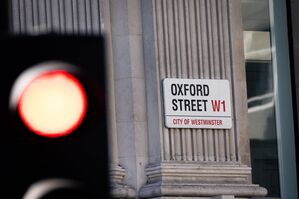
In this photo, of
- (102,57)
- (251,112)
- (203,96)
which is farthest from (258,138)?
(102,57)

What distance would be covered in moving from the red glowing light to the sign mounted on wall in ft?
49.1

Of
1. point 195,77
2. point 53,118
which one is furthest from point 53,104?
point 195,77

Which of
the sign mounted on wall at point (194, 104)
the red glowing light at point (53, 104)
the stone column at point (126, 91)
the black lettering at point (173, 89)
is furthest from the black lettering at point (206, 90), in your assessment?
the red glowing light at point (53, 104)

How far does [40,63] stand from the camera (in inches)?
117

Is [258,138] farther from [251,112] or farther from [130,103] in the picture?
[130,103]

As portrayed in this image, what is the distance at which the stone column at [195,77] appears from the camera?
59.2ft

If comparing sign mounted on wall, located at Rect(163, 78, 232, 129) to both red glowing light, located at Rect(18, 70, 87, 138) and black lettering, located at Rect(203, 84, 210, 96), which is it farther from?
red glowing light, located at Rect(18, 70, 87, 138)

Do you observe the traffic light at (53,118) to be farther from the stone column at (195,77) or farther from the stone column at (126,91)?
the stone column at (126,91)

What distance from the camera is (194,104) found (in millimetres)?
18062

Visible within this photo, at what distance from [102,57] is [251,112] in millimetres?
16714

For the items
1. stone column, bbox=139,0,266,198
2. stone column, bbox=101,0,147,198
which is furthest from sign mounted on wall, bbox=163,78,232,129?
stone column, bbox=101,0,147,198

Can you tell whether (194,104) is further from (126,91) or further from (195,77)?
(126,91)

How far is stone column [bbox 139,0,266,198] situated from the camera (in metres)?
18.0

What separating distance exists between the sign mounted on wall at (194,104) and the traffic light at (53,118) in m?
15.0
